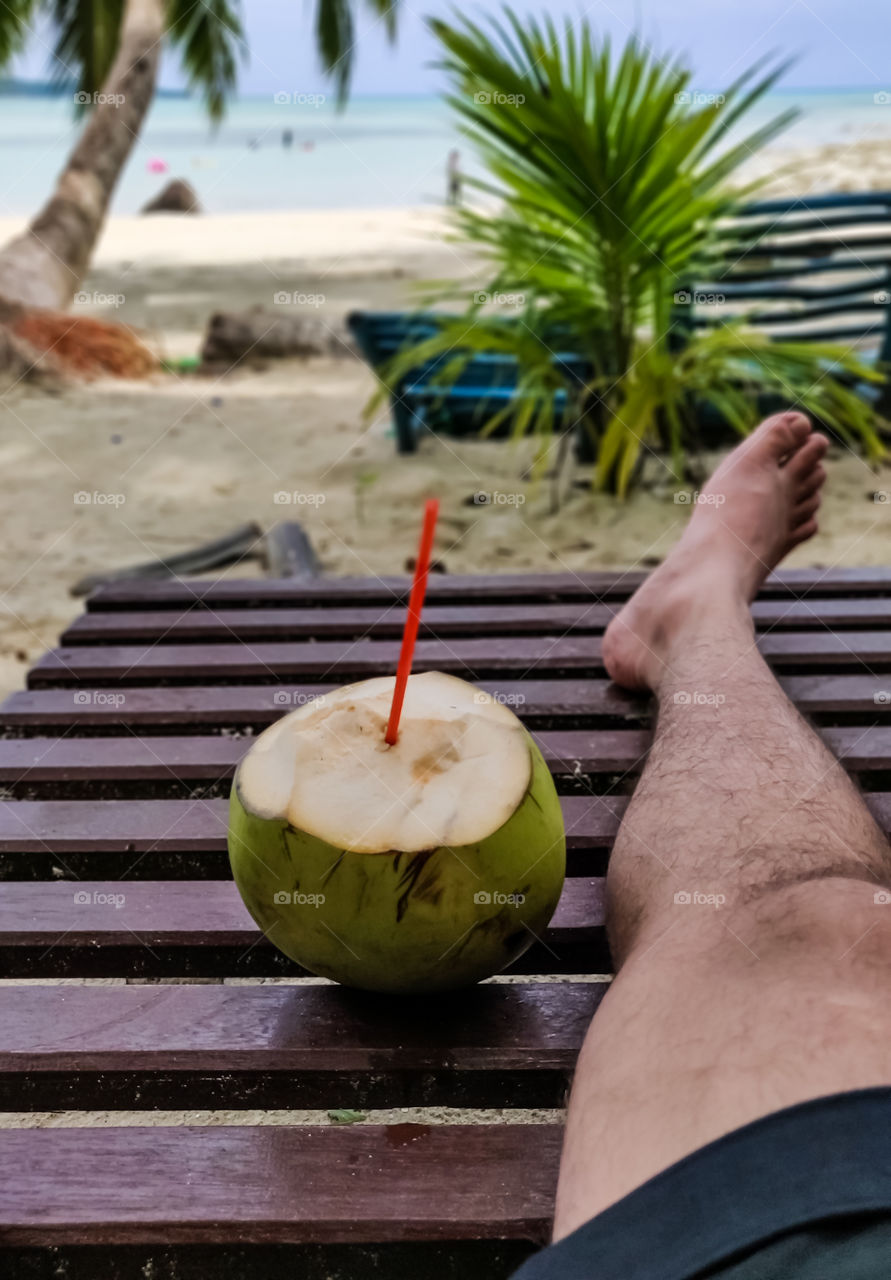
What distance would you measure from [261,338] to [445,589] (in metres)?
4.73

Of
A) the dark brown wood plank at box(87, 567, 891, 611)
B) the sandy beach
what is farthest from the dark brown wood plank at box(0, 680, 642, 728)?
the sandy beach

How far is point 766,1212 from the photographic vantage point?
2.20 feet

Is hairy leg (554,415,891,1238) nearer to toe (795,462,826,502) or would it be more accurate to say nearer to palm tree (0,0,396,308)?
toe (795,462,826,502)

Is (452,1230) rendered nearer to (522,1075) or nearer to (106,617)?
(522,1075)

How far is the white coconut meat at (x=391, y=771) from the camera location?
95 cm

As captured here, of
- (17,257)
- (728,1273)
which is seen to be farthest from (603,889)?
(17,257)

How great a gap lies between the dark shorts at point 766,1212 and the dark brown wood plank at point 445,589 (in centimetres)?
143

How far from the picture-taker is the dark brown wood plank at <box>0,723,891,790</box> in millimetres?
1469

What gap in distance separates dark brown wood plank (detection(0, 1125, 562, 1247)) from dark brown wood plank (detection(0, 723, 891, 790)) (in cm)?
59

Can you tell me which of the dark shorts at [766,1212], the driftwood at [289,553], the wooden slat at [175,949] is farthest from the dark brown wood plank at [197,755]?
the driftwood at [289,553]

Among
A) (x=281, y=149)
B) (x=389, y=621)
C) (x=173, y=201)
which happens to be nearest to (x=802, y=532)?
(x=389, y=621)

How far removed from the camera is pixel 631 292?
3459mm

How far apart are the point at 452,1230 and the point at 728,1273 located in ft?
0.79

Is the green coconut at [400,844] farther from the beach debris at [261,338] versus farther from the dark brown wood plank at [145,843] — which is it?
the beach debris at [261,338]
